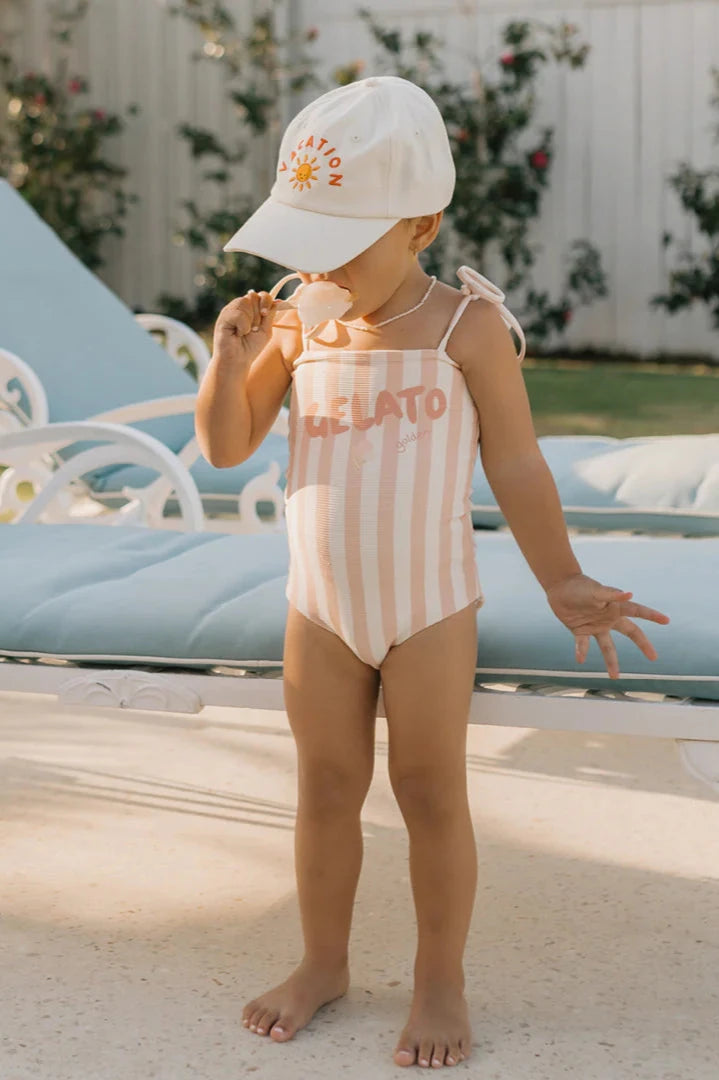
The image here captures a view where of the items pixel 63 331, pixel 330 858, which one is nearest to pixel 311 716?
pixel 330 858

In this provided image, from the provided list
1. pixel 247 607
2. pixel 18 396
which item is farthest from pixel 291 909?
pixel 18 396

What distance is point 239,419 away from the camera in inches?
73.5

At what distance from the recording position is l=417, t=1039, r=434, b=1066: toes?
1798 mm

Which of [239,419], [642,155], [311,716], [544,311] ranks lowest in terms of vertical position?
[544,311]

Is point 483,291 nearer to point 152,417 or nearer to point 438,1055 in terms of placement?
point 438,1055

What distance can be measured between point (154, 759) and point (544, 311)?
6.32 metres

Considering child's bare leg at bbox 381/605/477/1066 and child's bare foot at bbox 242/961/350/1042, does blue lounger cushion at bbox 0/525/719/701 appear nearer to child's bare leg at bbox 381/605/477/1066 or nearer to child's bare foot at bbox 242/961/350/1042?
child's bare leg at bbox 381/605/477/1066

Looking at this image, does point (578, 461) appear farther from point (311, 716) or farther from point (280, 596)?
point (311, 716)

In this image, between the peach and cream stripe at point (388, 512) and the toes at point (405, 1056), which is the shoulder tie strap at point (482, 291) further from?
the toes at point (405, 1056)

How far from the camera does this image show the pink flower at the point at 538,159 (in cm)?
868

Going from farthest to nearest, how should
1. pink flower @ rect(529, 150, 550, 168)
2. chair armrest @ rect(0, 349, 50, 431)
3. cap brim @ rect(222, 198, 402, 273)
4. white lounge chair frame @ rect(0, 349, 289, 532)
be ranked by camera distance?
pink flower @ rect(529, 150, 550, 168)
chair armrest @ rect(0, 349, 50, 431)
white lounge chair frame @ rect(0, 349, 289, 532)
cap brim @ rect(222, 198, 402, 273)

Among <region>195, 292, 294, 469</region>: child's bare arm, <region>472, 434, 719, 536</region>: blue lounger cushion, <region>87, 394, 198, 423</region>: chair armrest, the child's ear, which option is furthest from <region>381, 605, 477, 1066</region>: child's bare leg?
<region>87, 394, 198, 423</region>: chair armrest

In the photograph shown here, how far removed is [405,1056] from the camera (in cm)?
180

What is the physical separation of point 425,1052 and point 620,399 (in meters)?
5.83
